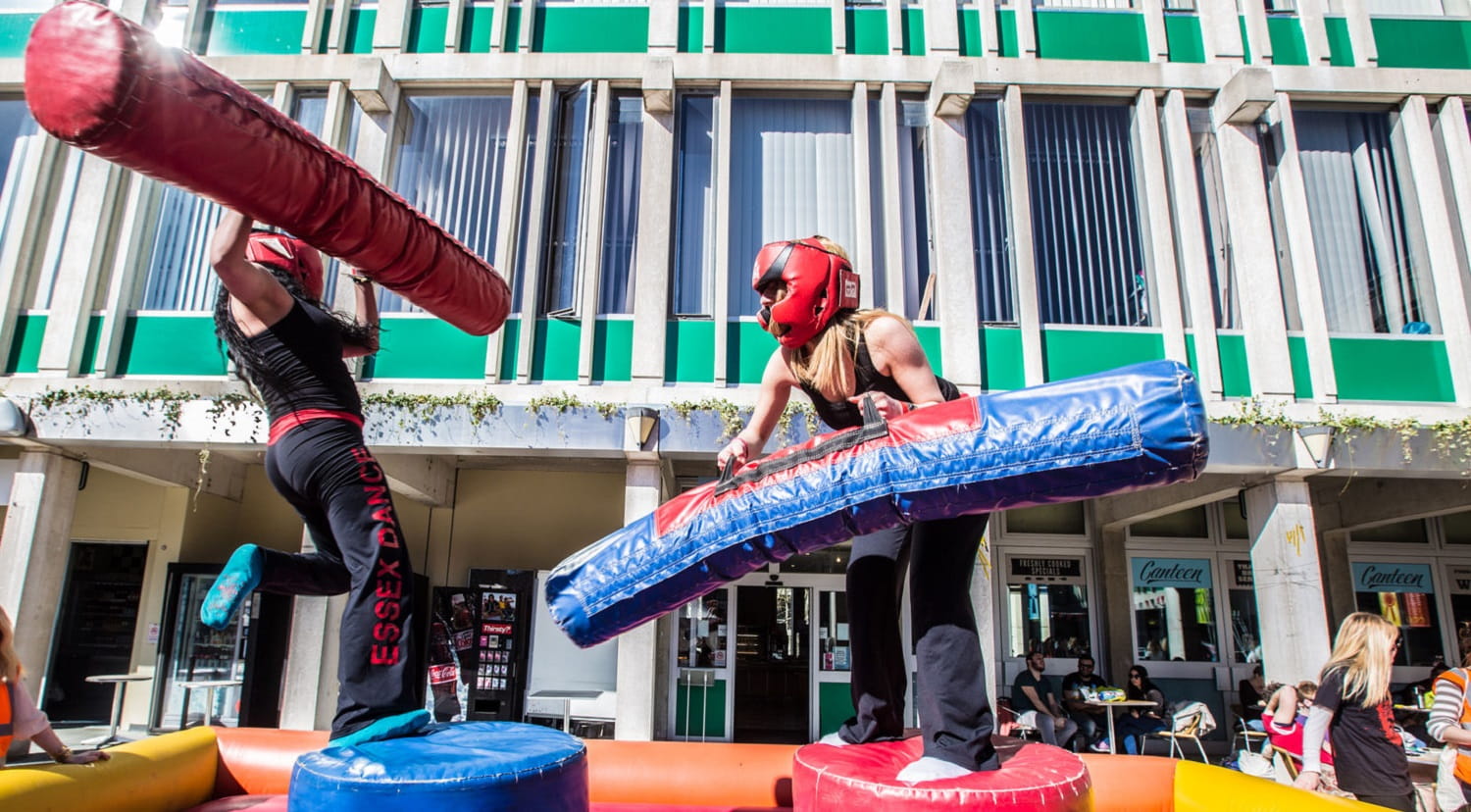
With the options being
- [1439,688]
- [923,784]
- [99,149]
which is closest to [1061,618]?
[1439,688]

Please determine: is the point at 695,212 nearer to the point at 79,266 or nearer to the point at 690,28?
the point at 690,28

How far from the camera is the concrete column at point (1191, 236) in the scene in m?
8.59

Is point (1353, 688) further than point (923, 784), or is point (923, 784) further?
point (1353, 688)

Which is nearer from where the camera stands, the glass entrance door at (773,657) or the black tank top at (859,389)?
the black tank top at (859,389)

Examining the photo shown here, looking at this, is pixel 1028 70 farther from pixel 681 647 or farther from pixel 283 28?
pixel 283 28

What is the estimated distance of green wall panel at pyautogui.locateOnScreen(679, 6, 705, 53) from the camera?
9.53 meters

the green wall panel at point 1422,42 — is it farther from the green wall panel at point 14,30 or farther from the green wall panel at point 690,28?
the green wall panel at point 14,30

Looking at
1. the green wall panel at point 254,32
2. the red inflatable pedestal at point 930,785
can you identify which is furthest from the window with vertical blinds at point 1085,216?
the green wall panel at point 254,32

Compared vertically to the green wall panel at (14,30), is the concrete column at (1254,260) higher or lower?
lower

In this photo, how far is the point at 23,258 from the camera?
8945 mm

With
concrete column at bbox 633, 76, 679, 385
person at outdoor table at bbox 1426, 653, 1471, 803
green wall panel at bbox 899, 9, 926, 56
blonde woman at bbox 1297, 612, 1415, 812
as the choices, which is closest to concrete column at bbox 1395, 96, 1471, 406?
green wall panel at bbox 899, 9, 926, 56

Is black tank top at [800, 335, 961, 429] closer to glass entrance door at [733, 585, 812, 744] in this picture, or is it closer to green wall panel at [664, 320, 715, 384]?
green wall panel at [664, 320, 715, 384]

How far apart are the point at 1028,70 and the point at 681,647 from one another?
25.5 feet

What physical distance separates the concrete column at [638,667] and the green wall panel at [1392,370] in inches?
279
